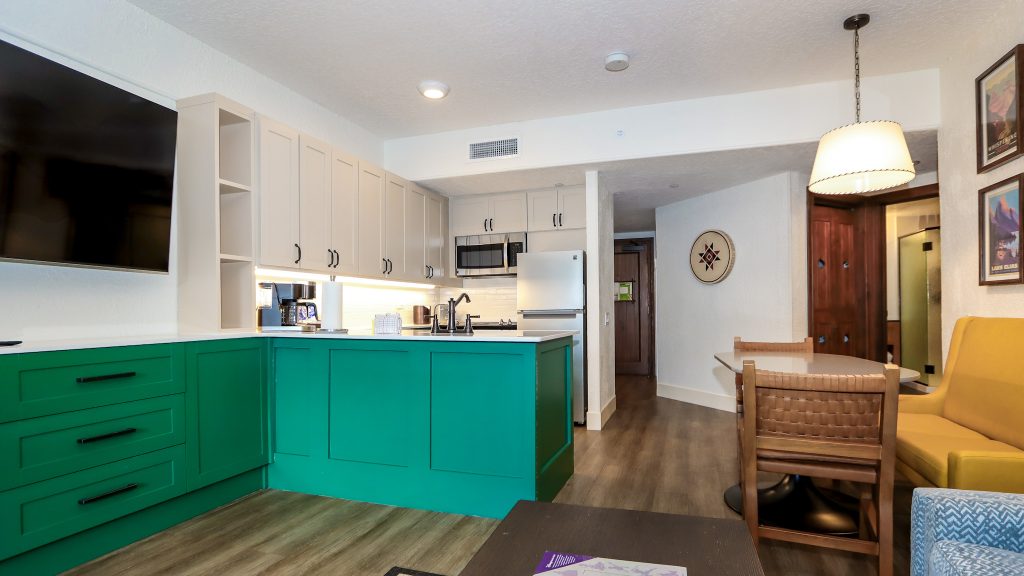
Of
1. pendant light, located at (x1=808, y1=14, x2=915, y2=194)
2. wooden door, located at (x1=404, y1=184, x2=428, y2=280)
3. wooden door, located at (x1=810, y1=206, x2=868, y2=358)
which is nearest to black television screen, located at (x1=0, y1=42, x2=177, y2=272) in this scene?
wooden door, located at (x1=404, y1=184, x2=428, y2=280)

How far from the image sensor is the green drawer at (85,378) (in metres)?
1.92

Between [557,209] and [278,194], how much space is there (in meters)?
2.68

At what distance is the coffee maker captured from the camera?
11.1 ft

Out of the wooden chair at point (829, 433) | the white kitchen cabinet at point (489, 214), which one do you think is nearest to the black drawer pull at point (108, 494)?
the wooden chair at point (829, 433)

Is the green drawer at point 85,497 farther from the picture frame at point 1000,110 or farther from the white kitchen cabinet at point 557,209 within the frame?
the picture frame at point 1000,110

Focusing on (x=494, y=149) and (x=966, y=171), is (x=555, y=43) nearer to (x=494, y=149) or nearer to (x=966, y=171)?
(x=494, y=149)

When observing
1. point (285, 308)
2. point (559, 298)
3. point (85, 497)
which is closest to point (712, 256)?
point (559, 298)

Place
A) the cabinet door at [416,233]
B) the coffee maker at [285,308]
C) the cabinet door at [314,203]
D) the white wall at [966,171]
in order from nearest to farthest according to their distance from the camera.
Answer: the white wall at [966,171] < the coffee maker at [285,308] < the cabinet door at [314,203] < the cabinet door at [416,233]

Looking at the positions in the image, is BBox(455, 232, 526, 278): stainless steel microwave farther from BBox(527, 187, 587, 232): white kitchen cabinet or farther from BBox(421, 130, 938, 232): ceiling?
BBox(421, 130, 938, 232): ceiling

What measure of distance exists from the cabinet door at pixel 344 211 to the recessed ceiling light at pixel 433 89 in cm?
82

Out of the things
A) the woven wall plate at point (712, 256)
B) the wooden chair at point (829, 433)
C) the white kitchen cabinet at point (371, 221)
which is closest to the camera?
the wooden chair at point (829, 433)

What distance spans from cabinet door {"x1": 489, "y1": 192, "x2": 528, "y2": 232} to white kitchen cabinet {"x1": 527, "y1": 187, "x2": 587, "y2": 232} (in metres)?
0.09

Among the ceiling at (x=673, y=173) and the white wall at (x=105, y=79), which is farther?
the ceiling at (x=673, y=173)

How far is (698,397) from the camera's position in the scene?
5539 mm
